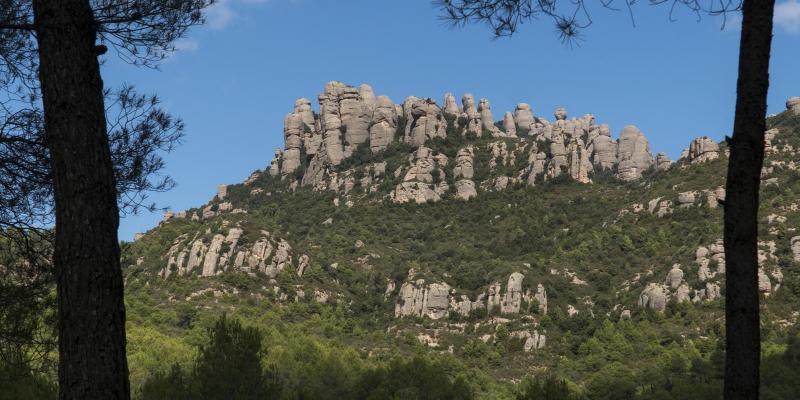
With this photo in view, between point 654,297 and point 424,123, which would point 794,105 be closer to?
point 654,297

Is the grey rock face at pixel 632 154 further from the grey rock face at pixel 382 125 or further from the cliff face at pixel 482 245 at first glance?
the grey rock face at pixel 382 125

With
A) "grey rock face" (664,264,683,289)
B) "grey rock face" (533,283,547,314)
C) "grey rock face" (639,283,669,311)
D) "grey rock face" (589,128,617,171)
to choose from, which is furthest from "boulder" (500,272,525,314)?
"grey rock face" (589,128,617,171)

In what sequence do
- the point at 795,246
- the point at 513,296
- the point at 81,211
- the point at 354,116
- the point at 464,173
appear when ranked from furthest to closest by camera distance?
the point at 354,116 → the point at 464,173 → the point at 513,296 → the point at 795,246 → the point at 81,211

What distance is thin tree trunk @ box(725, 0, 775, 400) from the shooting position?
5.46 meters

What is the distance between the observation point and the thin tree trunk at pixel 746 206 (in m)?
5.46

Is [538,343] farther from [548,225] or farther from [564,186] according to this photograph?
[564,186]

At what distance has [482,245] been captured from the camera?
304ft

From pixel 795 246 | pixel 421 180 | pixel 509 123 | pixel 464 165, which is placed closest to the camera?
pixel 795 246

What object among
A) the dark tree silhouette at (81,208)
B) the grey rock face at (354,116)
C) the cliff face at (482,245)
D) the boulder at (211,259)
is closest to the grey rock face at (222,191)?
the cliff face at (482,245)

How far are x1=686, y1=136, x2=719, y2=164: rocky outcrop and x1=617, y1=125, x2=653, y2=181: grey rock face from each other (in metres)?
50.8

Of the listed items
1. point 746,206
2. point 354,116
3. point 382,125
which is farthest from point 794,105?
point 746,206

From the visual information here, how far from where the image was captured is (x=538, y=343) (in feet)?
230

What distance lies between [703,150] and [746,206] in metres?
95.3

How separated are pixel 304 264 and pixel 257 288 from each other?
323 inches
